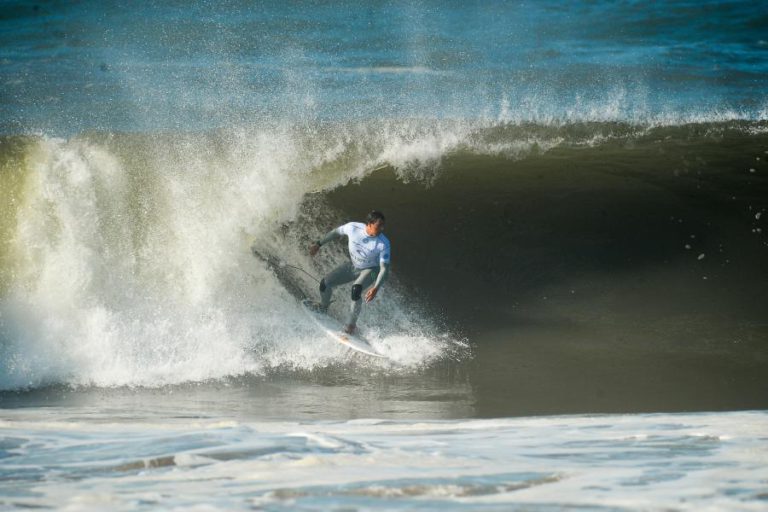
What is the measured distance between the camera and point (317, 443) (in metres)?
5.07

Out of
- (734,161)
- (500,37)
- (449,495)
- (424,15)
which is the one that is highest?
(424,15)

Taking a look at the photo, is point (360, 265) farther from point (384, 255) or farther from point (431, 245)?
point (431, 245)

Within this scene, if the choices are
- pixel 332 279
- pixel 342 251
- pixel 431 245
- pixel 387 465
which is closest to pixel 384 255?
pixel 332 279

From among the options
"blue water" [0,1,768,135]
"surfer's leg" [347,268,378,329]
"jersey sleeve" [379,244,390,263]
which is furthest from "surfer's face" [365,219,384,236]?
"blue water" [0,1,768,135]

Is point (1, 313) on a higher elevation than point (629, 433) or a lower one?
higher

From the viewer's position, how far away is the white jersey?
8.66m

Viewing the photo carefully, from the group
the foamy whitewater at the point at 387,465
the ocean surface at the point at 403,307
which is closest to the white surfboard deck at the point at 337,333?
the ocean surface at the point at 403,307

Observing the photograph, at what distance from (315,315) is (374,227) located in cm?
118

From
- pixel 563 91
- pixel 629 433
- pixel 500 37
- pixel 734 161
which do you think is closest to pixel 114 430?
pixel 629 433

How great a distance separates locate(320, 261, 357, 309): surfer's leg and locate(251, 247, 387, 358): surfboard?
165 millimetres

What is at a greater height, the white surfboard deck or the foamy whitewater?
the white surfboard deck

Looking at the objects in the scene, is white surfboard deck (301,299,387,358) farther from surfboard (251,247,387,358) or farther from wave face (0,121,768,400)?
wave face (0,121,768,400)

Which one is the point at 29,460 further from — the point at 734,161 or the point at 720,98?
the point at 720,98

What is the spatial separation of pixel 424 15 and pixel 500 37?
122 inches
